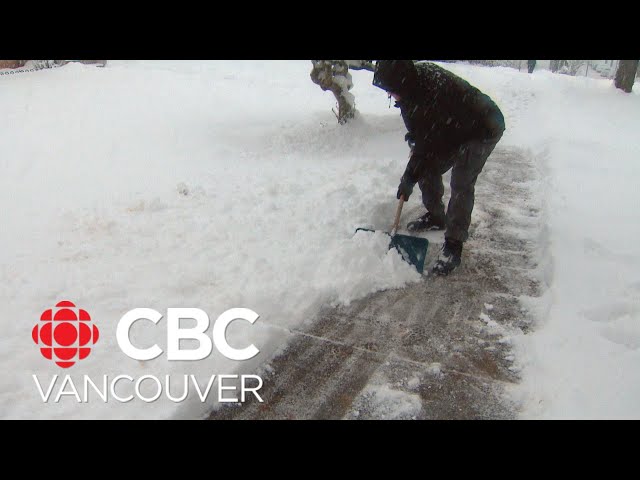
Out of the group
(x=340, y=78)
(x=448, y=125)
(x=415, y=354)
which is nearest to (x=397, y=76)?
(x=448, y=125)

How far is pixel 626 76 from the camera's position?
13.5m

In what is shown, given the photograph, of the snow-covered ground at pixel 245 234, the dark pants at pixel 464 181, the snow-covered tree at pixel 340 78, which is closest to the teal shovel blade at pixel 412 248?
the snow-covered ground at pixel 245 234

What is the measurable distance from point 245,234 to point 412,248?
1.50 metres

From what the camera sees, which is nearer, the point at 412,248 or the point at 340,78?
the point at 412,248

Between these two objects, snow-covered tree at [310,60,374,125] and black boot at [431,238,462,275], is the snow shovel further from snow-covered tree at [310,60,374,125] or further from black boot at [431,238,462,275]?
snow-covered tree at [310,60,374,125]

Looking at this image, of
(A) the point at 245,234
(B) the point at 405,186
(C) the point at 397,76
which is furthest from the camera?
(A) the point at 245,234

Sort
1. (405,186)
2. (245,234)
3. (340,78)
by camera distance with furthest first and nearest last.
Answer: (340,78) < (245,234) < (405,186)

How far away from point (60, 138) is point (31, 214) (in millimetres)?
3150

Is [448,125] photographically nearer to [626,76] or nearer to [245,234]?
[245,234]

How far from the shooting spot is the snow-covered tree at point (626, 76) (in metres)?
13.4

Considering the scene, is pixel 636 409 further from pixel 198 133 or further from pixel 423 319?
pixel 198 133

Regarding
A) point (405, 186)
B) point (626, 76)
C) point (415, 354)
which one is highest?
point (626, 76)

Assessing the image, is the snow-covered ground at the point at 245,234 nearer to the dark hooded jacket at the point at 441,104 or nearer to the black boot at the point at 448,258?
the black boot at the point at 448,258
